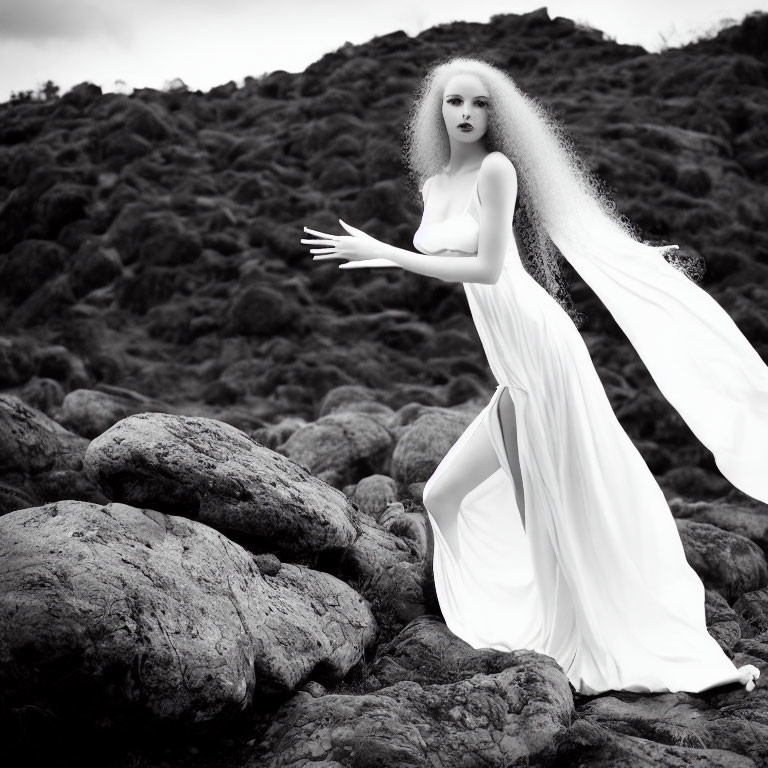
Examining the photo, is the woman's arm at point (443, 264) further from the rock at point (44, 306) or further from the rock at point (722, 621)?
the rock at point (44, 306)

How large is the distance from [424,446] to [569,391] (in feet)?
12.0

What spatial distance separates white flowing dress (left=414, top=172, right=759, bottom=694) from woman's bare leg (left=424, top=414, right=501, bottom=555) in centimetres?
9

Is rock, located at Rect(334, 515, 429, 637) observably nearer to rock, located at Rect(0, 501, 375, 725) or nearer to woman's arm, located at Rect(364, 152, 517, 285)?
rock, located at Rect(0, 501, 375, 725)

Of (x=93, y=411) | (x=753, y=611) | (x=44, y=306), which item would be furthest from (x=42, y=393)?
(x=753, y=611)

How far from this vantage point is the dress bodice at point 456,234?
127 inches

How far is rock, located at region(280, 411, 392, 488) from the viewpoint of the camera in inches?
296

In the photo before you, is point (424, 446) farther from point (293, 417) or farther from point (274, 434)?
point (293, 417)

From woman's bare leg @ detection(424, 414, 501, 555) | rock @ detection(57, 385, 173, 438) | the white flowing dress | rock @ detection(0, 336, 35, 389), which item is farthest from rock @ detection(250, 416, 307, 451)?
the white flowing dress

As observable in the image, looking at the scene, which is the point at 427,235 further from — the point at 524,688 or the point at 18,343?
the point at 18,343

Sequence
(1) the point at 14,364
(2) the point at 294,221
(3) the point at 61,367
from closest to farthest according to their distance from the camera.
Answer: (1) the point at 14,364
(3) the point at 61,367
(2) the point at 294,221

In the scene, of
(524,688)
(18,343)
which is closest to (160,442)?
(524,688)

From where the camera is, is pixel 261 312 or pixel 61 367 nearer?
pixel 61 367

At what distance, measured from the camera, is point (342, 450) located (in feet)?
24.9

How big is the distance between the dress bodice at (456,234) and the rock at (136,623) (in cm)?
134
